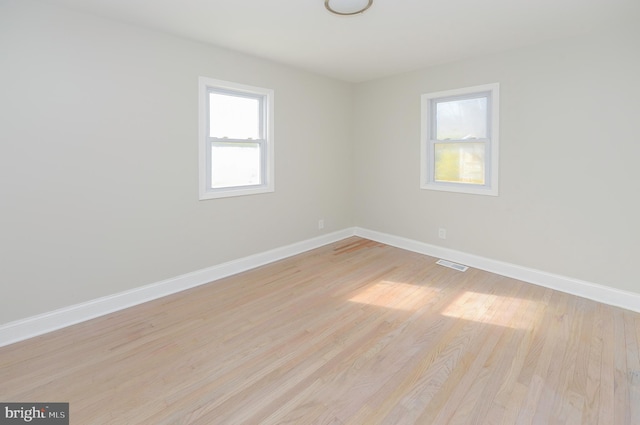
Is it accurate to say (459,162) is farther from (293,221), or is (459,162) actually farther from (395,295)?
(293,221)

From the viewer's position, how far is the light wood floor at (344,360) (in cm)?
169

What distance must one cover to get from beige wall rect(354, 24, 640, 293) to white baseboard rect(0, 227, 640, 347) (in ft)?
0.29

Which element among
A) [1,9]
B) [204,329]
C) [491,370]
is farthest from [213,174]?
[491,370]

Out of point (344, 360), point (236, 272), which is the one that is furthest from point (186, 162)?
point (344, 360)

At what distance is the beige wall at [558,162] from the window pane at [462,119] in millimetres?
254

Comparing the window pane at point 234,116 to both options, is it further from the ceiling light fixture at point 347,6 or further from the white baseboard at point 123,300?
the ceiling light fixture at point 347,6

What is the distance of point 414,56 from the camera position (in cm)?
359

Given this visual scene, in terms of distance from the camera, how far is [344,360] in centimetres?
210

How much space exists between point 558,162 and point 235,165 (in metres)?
3.46

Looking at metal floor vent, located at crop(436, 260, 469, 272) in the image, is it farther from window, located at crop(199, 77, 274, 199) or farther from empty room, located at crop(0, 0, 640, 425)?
window, located at crop(199, 77, 274, 199)

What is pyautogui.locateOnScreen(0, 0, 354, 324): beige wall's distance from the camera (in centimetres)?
229

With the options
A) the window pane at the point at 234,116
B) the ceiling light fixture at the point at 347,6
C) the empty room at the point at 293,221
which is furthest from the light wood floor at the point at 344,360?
the ceiling light fixture at the point at 347,6

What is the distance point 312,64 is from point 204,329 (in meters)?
3.27

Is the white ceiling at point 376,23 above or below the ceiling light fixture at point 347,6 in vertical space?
above
